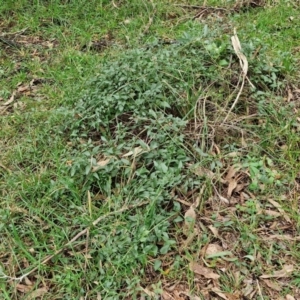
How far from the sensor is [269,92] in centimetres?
318

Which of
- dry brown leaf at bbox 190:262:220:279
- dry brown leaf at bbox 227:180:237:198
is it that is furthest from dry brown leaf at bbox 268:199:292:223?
dry brown leaf at bbox 190:262:220:279

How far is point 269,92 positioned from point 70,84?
4.97 ft

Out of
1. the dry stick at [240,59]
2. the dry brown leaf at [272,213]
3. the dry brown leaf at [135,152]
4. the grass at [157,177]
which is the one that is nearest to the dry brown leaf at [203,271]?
the grass at [157,177]

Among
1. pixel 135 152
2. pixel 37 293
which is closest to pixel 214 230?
pixel 135 152

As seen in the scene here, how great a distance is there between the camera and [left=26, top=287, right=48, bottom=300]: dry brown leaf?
91.6 inches

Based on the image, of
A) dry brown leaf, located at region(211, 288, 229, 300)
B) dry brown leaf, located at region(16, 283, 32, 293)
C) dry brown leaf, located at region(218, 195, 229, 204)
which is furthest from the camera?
dry brown leaf, located at region(218, 195, 229, 204)

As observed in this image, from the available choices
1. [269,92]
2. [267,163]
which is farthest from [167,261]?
[269,92]

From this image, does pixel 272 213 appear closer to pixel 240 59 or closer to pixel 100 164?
pixel 100 164

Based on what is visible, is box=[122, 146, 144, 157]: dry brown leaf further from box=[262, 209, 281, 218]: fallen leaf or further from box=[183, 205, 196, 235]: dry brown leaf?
box=[262, 209, 281, 218]: fallen leaf

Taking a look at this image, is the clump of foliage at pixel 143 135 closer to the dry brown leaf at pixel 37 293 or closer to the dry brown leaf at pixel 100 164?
the dry brown leaf at pixel 100 164

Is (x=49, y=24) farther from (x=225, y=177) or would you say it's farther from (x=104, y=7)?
(x=225, y=177)

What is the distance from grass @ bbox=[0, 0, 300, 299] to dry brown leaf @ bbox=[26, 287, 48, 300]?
0.03 ft

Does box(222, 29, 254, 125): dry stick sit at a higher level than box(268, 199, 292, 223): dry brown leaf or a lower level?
higher

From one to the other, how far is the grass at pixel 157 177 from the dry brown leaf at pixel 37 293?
0.03 feet
